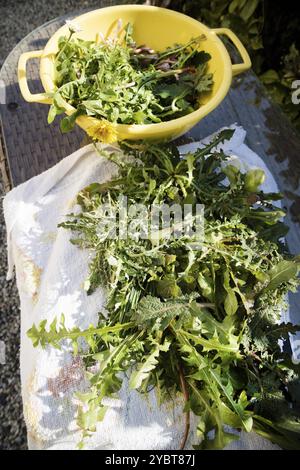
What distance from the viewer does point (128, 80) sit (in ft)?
3.17

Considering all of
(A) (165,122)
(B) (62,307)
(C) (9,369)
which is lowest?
(C) (9,369)

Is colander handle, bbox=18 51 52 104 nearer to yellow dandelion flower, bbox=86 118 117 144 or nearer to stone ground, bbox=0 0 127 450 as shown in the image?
yellow dandelion flower, bbox=86 118 117 144

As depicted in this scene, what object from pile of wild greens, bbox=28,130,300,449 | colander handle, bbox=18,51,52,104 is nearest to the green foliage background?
colander handle, bbox=18,51,52,104

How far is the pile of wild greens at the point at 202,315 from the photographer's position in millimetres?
714

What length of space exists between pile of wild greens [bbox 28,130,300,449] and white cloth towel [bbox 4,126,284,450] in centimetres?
3

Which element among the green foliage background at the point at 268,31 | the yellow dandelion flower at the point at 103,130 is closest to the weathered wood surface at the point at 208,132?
the yellow dandelion flower at the point at 103,130

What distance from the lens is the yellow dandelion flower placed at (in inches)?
33.6

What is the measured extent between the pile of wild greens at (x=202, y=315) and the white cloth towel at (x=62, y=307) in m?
0.03

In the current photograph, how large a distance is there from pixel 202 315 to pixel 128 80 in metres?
0.52

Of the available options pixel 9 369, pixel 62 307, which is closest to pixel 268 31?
pixel 62 307

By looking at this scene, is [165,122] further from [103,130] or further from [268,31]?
[268,31]

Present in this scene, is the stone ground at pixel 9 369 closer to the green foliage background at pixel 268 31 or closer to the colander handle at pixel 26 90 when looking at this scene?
the colander handle at pixel 26 90

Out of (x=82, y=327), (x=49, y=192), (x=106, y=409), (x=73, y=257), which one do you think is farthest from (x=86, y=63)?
(x=106, y=409)
